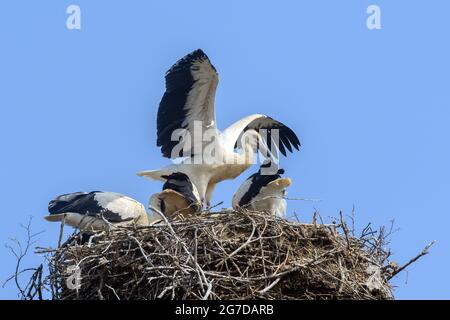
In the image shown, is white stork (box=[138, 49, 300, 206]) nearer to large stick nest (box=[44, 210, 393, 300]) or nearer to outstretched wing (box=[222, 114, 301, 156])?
outstretched wing (box=[222, 114, 301, 156])

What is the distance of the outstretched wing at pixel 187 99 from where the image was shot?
1551 centimetres

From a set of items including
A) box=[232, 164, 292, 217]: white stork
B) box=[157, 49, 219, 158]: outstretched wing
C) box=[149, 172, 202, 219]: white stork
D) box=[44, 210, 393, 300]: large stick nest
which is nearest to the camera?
box=[44, 210, 393, 300]: large stick nest

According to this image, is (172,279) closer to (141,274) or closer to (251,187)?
(141,274)

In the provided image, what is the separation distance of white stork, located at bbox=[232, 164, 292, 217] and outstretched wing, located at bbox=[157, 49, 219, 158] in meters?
1.86

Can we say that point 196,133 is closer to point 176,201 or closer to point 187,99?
point 187,99

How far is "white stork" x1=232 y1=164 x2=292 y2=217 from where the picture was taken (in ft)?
46.0

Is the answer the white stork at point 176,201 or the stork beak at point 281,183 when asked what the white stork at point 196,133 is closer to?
the white stork at point 176,201

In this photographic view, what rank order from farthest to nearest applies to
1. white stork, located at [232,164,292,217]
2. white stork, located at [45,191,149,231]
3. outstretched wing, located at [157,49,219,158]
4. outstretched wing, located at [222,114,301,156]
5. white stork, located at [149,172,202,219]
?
outstretched wing, located at [222,114,301,156] < outstretched wing, located at [157,49,219,158] < white stork, located at [45,191,149,231] < white stork, located at [149,172,202,219] < white stork, located at [232,164,292,217]

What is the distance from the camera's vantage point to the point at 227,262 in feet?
40.6

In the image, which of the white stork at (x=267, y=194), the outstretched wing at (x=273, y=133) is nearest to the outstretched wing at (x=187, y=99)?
the outstretched wing at (x=273, y=133)

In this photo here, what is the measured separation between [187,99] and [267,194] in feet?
6.97

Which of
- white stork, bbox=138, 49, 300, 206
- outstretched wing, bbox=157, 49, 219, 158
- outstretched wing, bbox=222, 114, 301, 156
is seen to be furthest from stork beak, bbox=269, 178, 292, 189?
outstretched wing, bbox=222, 114, 301, 156

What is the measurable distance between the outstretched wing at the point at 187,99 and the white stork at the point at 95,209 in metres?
1.25

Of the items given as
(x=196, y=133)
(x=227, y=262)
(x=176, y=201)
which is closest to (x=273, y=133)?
(x=196, y=133)
